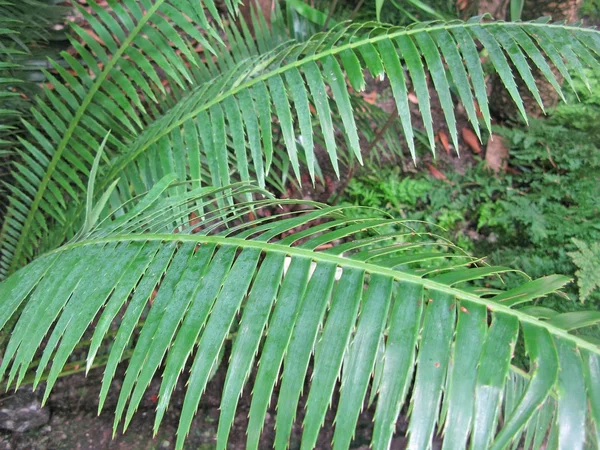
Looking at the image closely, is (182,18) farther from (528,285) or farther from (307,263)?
(528,285)

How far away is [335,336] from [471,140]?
2.10 metres

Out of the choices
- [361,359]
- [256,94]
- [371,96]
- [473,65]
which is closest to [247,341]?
[361,359]

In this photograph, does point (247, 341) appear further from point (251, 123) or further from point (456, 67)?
point (456, 67)

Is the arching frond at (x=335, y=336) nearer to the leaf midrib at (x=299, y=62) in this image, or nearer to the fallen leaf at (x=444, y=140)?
the leaf midrib at (x=299, y=62)

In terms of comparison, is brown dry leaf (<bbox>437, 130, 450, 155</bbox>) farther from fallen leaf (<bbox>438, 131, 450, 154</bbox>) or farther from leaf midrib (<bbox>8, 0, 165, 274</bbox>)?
leaf midrib (<bbox>8, 0, 165, 274</bbox>)

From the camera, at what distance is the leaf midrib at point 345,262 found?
515mm

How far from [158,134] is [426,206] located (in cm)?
130

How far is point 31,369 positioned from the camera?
1261 millimetres

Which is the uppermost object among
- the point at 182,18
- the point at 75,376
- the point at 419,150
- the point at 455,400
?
the point at 182,18

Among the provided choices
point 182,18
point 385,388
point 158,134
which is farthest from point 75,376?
point 385,388

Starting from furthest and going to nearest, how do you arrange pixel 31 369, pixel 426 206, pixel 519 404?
pixel 426 206 < pixel 31 369 < pixel 519 404

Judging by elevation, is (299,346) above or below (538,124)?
below

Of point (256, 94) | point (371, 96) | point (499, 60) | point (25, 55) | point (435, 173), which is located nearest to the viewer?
point (499, 60)

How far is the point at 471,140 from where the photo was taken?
2396mm
